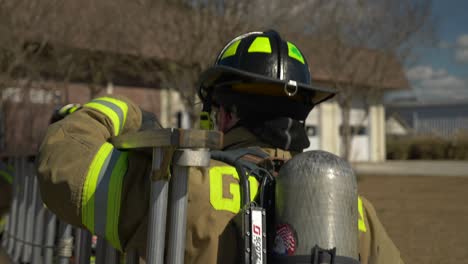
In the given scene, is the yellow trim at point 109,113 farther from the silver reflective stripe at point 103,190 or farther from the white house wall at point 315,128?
the white house wall at point 315,128

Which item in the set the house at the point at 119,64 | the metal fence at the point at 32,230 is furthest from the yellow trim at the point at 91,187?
the house at the point at 119,64

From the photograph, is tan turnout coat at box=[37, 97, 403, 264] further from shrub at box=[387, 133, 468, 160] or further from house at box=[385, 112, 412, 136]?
house at box=[385, 112, 412, 136]

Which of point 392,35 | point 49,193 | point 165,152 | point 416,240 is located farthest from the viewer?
point 392,35

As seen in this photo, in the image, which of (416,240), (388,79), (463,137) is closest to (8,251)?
(416,240)

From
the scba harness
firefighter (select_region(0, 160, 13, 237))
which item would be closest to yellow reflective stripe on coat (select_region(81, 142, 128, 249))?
the scba harness

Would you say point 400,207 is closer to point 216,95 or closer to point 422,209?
point 422,209

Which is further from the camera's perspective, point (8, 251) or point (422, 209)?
point (422, 209)

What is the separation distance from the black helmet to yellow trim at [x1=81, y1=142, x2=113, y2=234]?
1.61ft

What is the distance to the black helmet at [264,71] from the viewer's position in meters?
1.62

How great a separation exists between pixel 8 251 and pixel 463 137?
31.0 meters

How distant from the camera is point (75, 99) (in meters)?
15.8

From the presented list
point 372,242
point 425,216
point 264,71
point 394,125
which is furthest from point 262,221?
point 394,125

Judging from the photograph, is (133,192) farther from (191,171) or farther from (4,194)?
(4,194)

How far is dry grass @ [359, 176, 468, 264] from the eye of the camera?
598 cm
